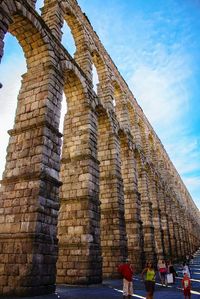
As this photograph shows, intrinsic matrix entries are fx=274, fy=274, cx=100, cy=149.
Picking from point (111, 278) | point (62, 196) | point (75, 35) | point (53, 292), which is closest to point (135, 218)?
point (111, 278)

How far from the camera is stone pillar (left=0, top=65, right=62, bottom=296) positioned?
757cm

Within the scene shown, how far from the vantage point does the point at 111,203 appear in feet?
46.7

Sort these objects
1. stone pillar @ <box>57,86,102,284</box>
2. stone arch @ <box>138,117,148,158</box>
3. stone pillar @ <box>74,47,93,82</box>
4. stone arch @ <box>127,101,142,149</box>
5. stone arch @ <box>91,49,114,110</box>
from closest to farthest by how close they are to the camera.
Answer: stone pillar @ <box>57,86,102,284</box> → stone pillar @ <box>74,47,93,82</box> → stone arch @ <box>91,49,114,110</box> → stone arch @ <box>127,101,142,149</box> → stone arch @ <box>138,117,148,158</box>

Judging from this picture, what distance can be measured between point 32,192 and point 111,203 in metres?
6.57

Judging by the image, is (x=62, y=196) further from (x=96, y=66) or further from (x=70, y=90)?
(x=96, y=66)

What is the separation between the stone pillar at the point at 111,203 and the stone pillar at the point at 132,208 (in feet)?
8.55

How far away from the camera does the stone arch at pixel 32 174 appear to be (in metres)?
7.61

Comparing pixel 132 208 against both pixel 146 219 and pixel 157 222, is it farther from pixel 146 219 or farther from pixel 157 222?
pixel 157 222

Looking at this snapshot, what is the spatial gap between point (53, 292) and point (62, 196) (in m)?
4.47

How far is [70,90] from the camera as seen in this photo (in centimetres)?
1356

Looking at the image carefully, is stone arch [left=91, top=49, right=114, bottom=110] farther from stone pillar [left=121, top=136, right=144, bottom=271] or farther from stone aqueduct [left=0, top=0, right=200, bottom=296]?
stone pillar [left=121, top=136, right=144, bottom=271]

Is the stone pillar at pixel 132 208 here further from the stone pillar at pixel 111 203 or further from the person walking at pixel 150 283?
the person walking at pixel 150 283

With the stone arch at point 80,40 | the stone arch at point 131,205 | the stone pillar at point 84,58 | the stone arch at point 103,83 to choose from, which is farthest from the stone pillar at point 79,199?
the stone arch at point 131,205

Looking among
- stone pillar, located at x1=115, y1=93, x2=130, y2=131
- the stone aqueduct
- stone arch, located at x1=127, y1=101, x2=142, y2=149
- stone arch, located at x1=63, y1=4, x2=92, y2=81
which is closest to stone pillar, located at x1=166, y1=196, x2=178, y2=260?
stone arch, located at x1=127, y1=101, x2=142, y2=149
